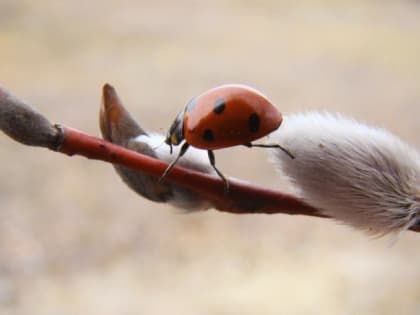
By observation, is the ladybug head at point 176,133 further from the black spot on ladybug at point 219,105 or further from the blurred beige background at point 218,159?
the blurred beige background at point 218,159

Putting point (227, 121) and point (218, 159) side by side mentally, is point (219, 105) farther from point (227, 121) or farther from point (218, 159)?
point (218, 159)

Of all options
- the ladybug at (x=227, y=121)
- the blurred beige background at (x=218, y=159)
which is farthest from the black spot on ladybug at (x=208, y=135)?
the blurred beige background at (x=218, y=159)

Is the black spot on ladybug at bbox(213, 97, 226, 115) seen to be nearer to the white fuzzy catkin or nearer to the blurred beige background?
the white fuzzy catkin

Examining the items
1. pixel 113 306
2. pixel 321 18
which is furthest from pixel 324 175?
pixel 321 18

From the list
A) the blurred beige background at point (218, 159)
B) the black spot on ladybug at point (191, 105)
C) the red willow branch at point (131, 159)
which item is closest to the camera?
the red willow branch at point (131, 159)

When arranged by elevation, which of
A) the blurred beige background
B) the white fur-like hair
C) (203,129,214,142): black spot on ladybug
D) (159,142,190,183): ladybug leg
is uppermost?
(203,129,214,142): black spot on ladybug

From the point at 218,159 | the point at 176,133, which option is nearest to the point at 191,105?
the point at 176,133

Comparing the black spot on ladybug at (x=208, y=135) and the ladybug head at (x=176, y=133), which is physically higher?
the black spot on ladybug at (x=208, y=135)

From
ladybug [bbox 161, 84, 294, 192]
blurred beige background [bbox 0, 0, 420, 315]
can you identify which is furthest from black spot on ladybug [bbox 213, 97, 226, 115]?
blurred beige background [bbox 0, 0, 420, 315]
